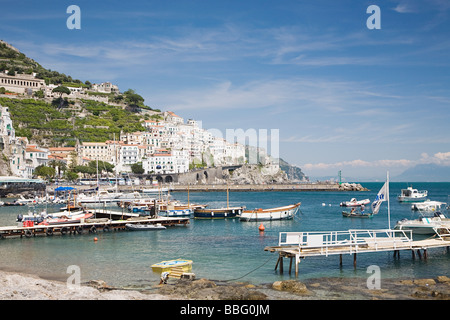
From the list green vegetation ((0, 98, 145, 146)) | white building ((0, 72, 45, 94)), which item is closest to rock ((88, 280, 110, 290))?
green vegetation ((0, 98, 145, 146))

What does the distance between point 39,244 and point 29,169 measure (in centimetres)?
8066

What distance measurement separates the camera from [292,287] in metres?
17.1

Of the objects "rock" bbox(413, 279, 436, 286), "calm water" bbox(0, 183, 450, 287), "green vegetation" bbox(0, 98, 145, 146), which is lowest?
"calm water" bbox(0, 183, 450, 287)

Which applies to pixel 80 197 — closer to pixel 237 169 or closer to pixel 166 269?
pixel 166 269

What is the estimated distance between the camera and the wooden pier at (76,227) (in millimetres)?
34781

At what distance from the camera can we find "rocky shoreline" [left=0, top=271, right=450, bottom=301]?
48.8 ft

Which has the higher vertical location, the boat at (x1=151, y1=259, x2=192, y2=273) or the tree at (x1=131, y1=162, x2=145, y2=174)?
the tree at (x1=131, y1=162, x2=145, y2=174)

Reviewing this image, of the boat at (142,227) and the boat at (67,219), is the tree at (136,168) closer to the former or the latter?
the boat at (67,219)

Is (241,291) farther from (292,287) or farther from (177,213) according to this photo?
(177,213)

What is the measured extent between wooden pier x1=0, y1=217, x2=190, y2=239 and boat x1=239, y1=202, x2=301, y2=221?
8.25 metres
